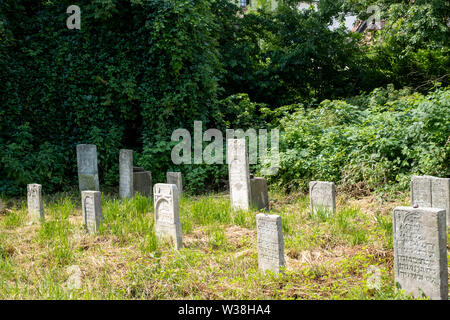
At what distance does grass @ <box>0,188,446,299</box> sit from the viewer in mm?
3725

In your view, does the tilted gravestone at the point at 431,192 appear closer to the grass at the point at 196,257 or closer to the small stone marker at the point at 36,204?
the grass at the point at 196,257

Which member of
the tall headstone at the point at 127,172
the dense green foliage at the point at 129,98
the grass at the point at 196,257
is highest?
the dense green foliage at the point at 129,98

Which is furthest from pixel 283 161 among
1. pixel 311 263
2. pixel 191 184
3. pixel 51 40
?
pixel 51 40

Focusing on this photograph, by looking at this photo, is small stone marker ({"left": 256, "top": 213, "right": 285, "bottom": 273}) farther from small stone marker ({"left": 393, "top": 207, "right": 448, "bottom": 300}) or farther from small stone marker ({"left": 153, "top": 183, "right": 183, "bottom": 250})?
small stone marker ({"left": 153, "top": 183, "right": 183, "bottom": 250})

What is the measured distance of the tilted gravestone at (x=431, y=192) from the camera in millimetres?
5488

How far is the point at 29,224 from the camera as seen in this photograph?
622cm

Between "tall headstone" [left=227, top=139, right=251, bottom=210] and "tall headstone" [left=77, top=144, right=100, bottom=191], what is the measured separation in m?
2.89

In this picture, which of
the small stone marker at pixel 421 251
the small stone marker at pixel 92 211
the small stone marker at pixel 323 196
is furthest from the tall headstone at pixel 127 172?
the small stone marker at pixel 421 251

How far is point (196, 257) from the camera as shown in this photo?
455cm

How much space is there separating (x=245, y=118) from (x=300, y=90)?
3.80 m

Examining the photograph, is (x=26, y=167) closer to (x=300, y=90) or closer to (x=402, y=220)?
(x=402, y=220)

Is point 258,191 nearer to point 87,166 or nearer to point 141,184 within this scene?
point 141,184


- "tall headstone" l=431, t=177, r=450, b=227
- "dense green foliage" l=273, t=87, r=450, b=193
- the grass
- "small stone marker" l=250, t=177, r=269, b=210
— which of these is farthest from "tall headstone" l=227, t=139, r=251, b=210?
"tall headstone" l=431, t=177, r=450, b=227

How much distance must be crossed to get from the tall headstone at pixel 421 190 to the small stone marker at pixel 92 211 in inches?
168
